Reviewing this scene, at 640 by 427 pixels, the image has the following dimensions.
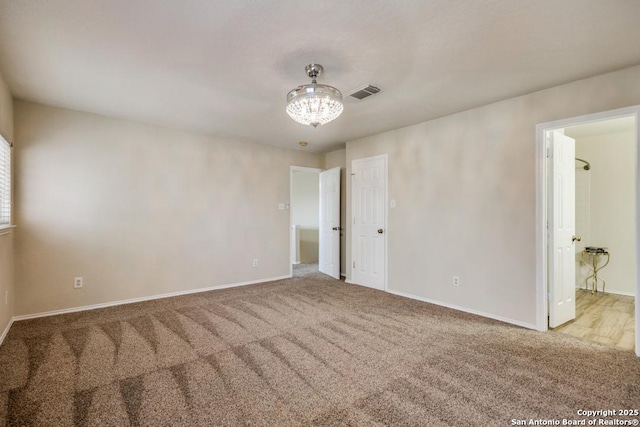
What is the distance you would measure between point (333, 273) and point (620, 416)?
4.17 meters

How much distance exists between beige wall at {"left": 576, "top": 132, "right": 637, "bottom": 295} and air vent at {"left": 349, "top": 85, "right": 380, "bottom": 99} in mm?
4146

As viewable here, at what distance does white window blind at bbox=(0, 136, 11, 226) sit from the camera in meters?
2.84

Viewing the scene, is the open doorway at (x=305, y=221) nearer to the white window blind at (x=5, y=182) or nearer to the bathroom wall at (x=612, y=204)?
the white window blind at (x=5, y=182)

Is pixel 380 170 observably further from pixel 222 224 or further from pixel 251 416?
pixel 251 416

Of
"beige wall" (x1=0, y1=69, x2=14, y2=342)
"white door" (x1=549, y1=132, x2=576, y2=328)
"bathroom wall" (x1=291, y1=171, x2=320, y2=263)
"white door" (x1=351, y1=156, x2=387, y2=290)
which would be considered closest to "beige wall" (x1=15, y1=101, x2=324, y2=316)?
"beige wall" (x1=0, y1=69, x2=14, y2=342)

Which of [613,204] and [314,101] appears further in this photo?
[613,204]

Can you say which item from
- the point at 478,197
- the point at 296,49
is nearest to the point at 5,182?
the point at 296,49

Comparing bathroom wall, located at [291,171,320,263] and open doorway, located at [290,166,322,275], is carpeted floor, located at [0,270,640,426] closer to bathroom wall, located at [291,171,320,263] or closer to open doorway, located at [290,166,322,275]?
open doorway, located at [290,166,322,275]

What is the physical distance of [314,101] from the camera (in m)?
2.35

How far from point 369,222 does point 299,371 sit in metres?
3.00

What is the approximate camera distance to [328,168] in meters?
6.13

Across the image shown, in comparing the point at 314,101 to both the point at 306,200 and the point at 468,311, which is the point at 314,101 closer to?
the point at 468,311

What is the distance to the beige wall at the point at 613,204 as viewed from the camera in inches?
176

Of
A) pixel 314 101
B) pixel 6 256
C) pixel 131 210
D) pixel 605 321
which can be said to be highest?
pixel 314 101
